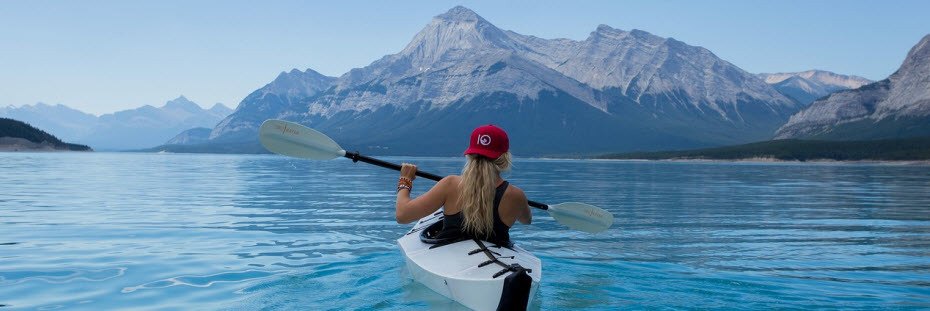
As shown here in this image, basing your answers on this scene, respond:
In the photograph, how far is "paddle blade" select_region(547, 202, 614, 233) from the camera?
47.2 feet

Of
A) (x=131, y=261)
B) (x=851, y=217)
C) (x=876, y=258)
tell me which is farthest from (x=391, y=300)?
(x=851, y=217)

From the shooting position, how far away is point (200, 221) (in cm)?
2534

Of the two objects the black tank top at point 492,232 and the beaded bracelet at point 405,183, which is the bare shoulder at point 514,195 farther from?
the beaded bracelet at point 405,183

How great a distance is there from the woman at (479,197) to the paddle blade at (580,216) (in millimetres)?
3349

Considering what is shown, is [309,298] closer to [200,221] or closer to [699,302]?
[699,302]

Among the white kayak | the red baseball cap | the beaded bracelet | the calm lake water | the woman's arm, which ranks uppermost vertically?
the red baseball cap

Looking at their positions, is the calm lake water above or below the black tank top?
below

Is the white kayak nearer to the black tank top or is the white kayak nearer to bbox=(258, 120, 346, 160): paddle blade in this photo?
the black tank top

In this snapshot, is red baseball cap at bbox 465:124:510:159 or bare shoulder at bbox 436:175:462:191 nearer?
red baseball cap at bbox 465:124:510:159

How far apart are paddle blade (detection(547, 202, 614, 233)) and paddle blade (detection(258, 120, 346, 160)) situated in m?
4.35

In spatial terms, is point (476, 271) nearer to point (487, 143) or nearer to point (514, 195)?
point (514, 195)

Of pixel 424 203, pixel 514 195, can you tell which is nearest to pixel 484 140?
pixel 514 195

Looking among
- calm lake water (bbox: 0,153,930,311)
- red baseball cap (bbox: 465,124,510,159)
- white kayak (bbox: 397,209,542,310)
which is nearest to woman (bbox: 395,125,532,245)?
red baseball cap (bbox: 465,124,510,159)

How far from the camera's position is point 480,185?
395 inches
